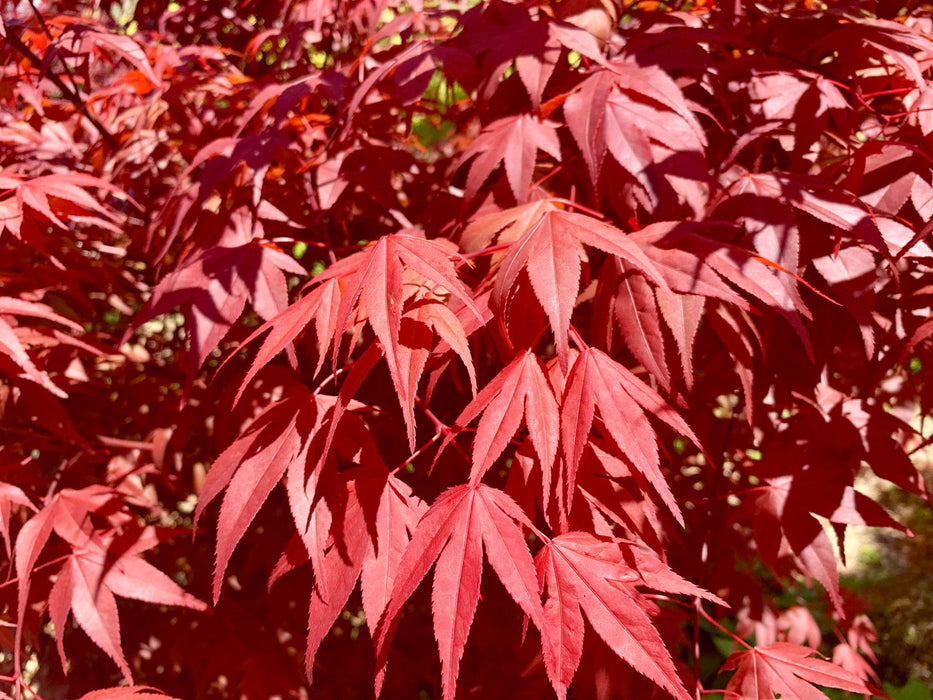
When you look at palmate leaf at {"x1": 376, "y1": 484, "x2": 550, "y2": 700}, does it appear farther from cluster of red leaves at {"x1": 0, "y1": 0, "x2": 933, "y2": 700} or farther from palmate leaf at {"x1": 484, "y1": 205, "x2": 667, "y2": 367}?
palmate leaf at {"x1": 484, "y1": 205, "x2": 667, "y2": 367}

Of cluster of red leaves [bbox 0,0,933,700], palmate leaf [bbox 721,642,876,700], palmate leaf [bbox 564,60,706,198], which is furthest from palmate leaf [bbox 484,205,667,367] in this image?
palmate leaf [bbox 721,642,876,700]

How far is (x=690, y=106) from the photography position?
1063 millimetres

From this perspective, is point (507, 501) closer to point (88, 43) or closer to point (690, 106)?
point (690, 106)

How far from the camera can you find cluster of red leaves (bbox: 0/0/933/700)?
797 mm

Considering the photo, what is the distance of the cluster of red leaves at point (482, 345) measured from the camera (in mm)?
797

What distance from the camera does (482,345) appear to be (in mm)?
1382

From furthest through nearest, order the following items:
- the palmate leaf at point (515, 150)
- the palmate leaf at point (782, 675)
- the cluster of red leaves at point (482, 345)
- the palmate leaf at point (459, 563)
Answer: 1. the palmate leaf at point (515, 150)
2. the palmate leaf at point (782, 675)
3. the cluster of red leaves at point (482, 345)
4. the palmate leaf at point (459, 563)

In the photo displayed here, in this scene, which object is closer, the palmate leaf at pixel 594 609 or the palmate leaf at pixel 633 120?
the palmate leaf at pixel 594 609

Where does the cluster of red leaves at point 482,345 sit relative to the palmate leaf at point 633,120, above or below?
below

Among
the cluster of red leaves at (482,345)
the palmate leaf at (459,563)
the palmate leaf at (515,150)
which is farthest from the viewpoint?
the palmate leaf at (515,150)

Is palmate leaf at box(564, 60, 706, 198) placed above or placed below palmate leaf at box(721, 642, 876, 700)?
above

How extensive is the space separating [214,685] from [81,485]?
86 centimetres

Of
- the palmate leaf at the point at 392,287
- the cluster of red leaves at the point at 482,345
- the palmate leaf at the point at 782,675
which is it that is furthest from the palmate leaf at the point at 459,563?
the palmate leaf at the point at 782,675

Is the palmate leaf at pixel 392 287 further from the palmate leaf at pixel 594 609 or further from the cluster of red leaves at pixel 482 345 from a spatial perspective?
the palmate leaf at pixel 594 609
